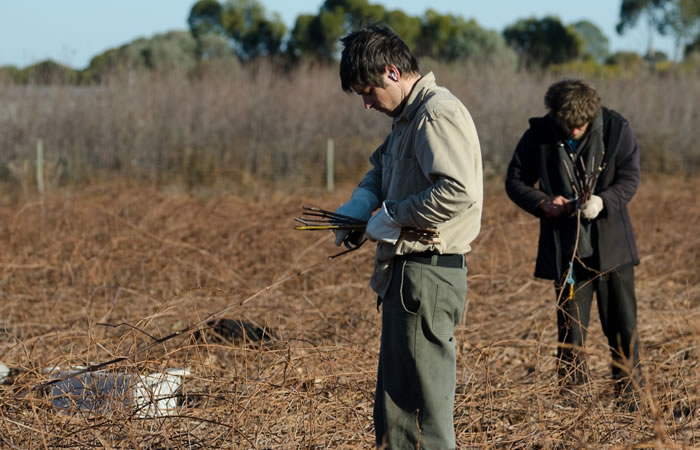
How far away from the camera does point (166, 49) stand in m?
32.3

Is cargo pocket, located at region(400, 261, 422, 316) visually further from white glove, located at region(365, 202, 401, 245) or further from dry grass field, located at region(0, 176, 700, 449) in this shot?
dry grass field, located at region(0, 176, 700, 449)

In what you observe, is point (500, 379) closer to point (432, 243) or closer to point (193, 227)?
point (432, 243)

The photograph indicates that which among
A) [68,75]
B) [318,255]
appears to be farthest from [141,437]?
[68,75]

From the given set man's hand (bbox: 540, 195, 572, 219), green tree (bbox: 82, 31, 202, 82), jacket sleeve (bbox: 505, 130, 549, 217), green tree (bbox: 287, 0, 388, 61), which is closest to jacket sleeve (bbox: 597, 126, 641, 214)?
man's hand (bbox: 540, 195, 572, 219)

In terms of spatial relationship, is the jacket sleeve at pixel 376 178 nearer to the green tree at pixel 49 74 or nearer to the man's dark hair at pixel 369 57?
the man's dark hair at pixel 369 57

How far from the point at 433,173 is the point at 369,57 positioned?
395 mm

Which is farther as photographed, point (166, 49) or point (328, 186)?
point (166, 49)

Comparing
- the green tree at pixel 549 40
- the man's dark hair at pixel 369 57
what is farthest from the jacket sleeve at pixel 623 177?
the green tree at pixel 549 40

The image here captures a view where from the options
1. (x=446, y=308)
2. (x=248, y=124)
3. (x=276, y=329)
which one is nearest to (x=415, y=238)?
(x=446, y=308)

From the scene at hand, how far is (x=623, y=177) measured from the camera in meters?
4.03

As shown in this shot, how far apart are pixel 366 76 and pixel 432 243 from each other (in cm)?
54

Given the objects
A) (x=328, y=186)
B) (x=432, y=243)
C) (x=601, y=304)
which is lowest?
(x=328, y=186)

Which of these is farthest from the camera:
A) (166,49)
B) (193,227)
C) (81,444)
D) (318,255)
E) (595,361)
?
(166,49)

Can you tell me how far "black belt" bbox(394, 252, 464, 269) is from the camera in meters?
2.62
